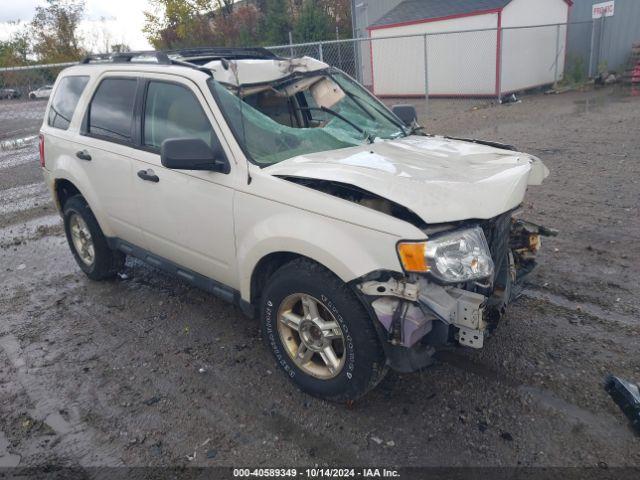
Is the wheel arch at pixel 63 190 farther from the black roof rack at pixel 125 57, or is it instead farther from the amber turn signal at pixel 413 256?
the amber turn signal at pixel 413 256

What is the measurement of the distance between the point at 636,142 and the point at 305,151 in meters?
7.91

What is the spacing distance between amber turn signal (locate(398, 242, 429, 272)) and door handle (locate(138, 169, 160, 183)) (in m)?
2.07

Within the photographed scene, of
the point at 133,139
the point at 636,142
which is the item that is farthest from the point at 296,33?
the point at 133,139

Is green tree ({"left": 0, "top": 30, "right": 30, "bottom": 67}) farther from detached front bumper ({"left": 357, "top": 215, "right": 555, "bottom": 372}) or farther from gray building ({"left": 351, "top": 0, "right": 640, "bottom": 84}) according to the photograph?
detached front bumper ({"left": 357, "top": 215, "right": 555, "bottom": 372})

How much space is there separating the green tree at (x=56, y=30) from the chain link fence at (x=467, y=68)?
17643 millimetres

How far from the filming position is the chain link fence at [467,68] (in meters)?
17.1

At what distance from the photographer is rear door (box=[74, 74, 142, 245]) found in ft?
13.9

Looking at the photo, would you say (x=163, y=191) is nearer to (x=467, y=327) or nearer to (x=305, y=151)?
(x=305, y=151)

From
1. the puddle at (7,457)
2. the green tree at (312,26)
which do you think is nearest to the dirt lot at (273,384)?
the puddle at (7,457)

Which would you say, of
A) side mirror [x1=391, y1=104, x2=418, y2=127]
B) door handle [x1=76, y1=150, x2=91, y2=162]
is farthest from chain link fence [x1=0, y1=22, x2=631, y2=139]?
door handle [x1=76, y1=150, x2=91, y2=162]

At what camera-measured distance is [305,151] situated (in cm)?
365

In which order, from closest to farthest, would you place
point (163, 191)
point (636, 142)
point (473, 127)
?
1. point (163, 191)
2. point (636, 142)
3. point (473, 127)

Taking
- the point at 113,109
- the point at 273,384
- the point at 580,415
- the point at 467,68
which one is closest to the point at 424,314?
the point at 580,415

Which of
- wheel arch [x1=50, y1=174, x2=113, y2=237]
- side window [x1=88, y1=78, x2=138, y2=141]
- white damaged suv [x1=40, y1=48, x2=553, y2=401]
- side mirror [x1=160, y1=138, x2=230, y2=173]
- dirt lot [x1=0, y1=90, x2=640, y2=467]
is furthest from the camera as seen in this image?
wheel arch [x1=50, y1=174, x2=113, y2=237]
